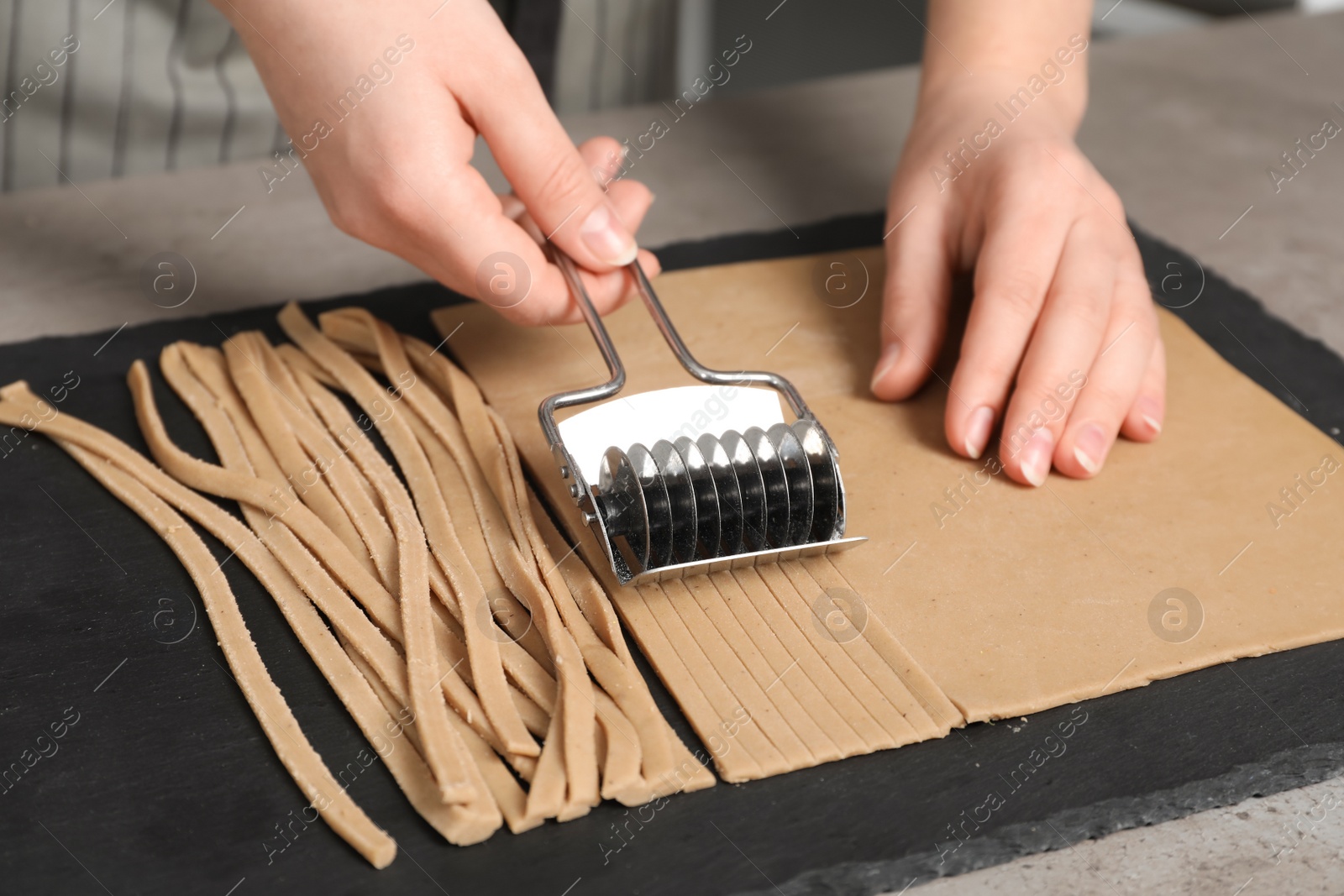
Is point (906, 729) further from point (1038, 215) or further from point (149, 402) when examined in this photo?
point (149, 402)

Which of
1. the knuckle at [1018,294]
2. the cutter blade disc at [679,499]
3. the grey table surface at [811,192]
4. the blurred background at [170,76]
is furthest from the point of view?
the blurred background at [170,76]

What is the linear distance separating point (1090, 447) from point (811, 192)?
0.99 m

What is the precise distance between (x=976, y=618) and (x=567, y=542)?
1.64ft

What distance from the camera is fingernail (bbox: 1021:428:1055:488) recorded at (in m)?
1.57

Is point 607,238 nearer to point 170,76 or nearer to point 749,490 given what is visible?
point 749,490

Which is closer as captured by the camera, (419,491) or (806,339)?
(419,491)

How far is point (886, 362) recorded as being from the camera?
174 cm

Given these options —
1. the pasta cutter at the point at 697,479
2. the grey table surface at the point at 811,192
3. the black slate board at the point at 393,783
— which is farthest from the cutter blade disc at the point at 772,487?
the grey table surface at the point at 811,192

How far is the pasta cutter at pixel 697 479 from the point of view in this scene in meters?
1.31

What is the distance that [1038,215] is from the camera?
176cm

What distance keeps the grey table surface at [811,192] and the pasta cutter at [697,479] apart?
83 centimetres

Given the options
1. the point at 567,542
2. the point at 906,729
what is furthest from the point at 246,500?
the point at 906,729

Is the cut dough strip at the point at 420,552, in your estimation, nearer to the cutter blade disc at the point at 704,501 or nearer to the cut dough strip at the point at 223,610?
the cut dough strip at the point at 223,610

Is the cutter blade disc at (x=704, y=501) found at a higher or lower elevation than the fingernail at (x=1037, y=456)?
higher
